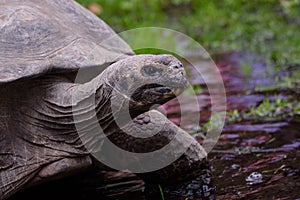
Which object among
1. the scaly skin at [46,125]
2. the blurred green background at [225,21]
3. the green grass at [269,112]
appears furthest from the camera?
the blurred green background at [225,21]

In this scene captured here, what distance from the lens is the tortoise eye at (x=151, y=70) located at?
287 cm

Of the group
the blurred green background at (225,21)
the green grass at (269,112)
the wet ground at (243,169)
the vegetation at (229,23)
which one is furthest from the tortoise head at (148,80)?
the blurred green background at (225,21)

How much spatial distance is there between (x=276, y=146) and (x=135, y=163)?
97cm

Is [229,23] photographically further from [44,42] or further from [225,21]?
[44,42]

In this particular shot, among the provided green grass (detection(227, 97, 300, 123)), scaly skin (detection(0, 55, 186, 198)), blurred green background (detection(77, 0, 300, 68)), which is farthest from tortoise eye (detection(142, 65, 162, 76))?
blurred green background (detection(77, 0, 300, 68))

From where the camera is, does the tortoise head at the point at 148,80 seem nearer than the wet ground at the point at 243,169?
Yes

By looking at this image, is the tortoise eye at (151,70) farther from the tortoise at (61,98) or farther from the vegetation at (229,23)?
the vegetation at (229,23)

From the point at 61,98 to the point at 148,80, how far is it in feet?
1.97

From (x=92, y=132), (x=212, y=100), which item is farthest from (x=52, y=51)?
(x=212, y=100)

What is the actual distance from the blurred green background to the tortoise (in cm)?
370

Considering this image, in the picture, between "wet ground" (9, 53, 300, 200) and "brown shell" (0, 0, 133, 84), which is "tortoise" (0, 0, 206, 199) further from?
"wet ground" (9, 53, 300, 200)

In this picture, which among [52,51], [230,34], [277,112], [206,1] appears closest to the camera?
[52,51]

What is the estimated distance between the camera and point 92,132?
324 cm

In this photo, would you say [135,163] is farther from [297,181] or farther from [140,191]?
[297,181]
